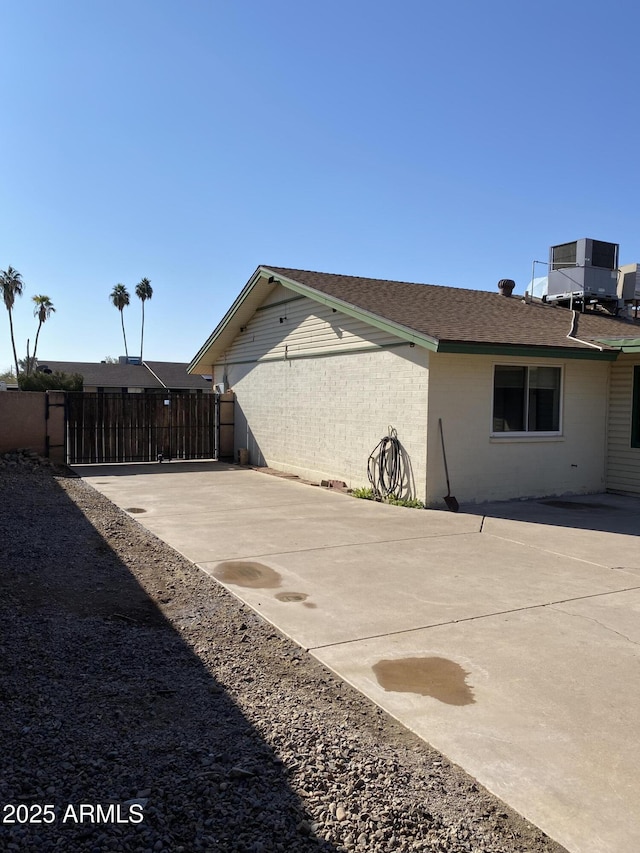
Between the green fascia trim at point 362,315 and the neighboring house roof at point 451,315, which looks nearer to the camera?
the green fascia trim at point 362,315

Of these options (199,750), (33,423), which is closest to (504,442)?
(199,750)

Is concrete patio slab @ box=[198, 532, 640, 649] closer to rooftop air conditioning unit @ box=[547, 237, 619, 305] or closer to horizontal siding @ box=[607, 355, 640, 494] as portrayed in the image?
horizontal siding @ box=[607, 355, 640, 494]

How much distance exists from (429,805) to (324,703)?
3.37 ft

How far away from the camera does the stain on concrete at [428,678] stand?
146 inches

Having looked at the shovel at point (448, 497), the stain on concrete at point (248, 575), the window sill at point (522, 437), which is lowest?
the stain on concrete at point (248, 575)

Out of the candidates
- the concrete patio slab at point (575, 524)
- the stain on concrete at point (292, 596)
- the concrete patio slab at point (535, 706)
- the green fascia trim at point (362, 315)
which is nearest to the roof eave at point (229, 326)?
the green fascia trim at point (362, 315)

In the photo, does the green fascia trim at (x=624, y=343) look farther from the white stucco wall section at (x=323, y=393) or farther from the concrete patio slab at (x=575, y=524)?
the white stucco wall section at (x=323, y=393)

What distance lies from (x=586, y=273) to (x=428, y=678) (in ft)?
42.5

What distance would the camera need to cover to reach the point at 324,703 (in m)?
3.60

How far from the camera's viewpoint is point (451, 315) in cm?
1147

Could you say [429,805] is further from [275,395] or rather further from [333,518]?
[275,395]

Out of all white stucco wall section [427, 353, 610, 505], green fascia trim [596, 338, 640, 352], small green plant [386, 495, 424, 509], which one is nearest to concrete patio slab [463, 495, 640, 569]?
white stucco wall section [427, 353, 610, 505]

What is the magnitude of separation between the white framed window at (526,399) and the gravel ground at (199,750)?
22.6 ft

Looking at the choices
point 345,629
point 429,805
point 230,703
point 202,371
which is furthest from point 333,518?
point 202,371
